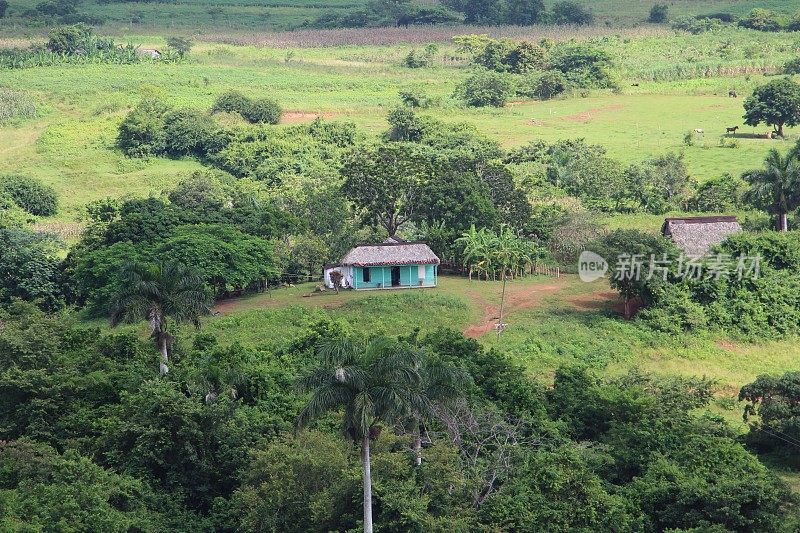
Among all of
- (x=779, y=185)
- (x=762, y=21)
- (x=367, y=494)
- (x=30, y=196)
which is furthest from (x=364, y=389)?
(x=762, y=21)

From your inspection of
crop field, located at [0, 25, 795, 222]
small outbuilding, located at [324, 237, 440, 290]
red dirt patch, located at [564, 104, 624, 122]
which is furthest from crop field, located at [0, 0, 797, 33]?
small outbuilding, located at [324, 237, 440, 290]

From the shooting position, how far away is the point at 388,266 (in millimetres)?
48188

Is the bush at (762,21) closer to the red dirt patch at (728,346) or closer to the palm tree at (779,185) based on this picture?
the palm tree at (779,185)

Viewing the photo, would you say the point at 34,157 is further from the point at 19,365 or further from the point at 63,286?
the point at 19,365

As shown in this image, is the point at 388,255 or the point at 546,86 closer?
the point at 388,255

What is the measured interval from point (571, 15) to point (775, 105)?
54593mm

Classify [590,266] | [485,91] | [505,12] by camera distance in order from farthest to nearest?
[505,12] → [485,91] → [590,266]

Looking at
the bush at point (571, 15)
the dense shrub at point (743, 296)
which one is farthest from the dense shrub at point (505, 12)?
the dense shrub at point (743, 296)

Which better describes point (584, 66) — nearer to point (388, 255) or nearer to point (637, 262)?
point (388, 255)

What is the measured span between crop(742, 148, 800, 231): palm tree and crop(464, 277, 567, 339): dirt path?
9.04m

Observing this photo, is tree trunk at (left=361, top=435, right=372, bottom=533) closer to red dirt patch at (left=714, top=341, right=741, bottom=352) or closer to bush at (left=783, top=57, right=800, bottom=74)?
red dirt patch at (left=714, top=341, right=741, bottom=352)

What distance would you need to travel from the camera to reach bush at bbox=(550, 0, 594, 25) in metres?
124

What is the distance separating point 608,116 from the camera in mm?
81188

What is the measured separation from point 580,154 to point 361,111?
20284 millimetres
